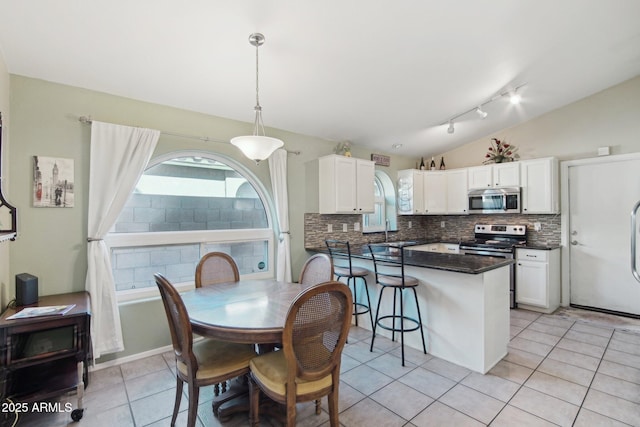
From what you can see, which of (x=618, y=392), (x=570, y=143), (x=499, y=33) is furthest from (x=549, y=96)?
(x=618, y=392)

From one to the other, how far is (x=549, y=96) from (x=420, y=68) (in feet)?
7.55

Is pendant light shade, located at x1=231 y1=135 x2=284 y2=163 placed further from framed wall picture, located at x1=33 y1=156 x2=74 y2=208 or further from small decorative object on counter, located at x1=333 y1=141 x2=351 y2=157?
small decorative object on counter, located at x1=333 y1=141 x2=351 y2=157

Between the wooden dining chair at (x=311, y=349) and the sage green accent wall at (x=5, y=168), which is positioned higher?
the sage green accent wall at (x=5, y=168)

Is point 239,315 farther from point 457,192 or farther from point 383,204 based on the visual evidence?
point 457,192

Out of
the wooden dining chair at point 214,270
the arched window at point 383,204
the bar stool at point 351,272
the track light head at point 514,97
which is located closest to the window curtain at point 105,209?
the wooden dining chair at point 214,270

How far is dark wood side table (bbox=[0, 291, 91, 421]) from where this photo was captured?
1.92m

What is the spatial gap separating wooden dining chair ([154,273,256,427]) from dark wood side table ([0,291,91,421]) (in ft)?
2.62

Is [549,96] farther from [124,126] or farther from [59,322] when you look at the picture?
[59,322]

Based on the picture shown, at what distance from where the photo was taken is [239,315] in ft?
6.14

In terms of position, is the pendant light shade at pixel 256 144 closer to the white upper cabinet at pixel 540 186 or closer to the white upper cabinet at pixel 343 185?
the white upper cabinet at pixel 343 185

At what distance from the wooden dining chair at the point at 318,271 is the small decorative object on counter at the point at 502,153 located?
3.68 m

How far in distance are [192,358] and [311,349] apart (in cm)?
70

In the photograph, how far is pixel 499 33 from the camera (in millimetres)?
2594

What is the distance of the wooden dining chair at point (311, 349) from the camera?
5.11 ft
